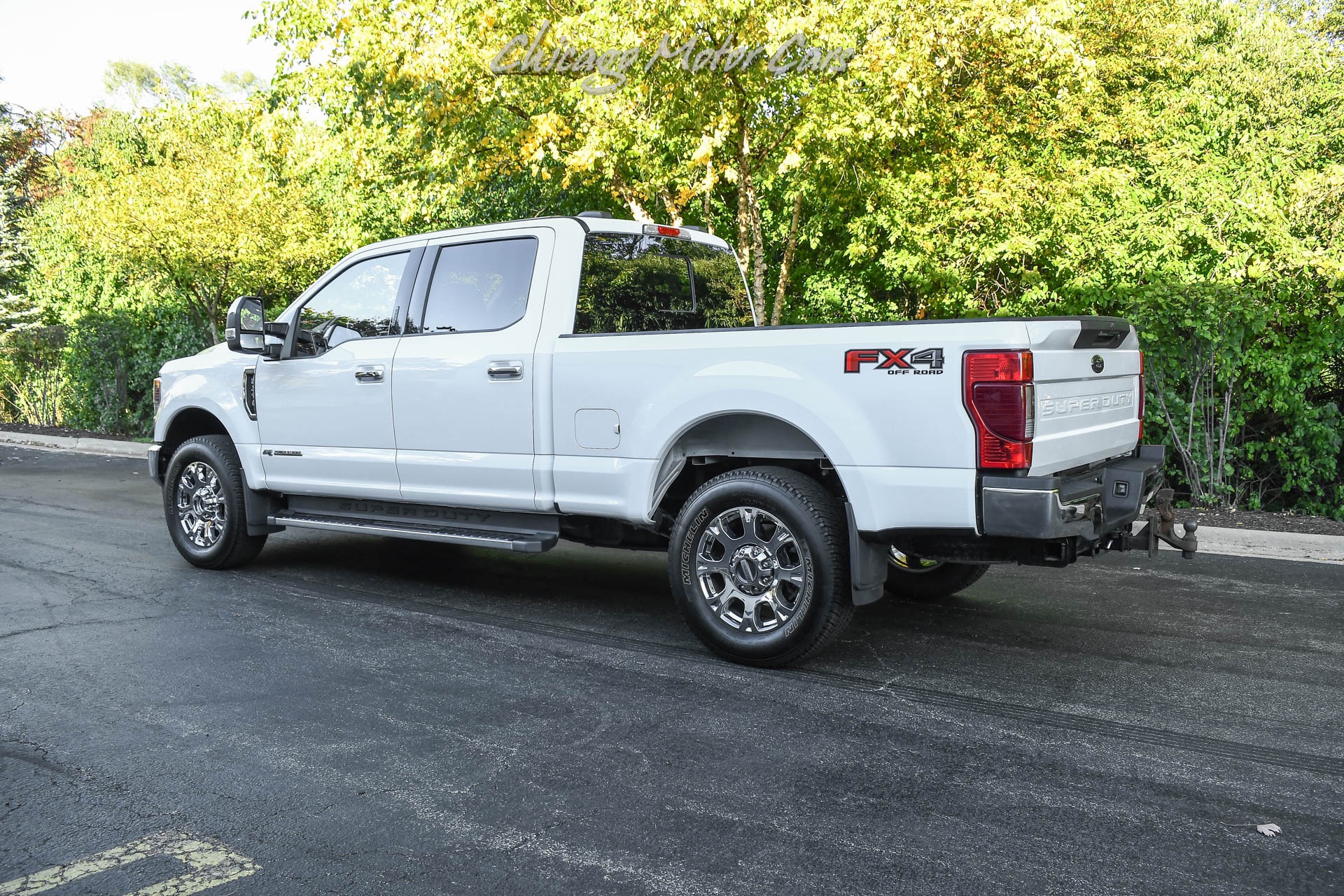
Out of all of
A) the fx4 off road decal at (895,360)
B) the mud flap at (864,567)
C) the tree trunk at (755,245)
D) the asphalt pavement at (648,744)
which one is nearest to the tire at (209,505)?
the asphalt pavement at (648,744)

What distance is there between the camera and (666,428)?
5457 mm

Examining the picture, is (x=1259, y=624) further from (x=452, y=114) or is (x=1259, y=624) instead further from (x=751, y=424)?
(x=452, y=114)

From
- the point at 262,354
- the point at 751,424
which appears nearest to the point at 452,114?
the point at 262,354

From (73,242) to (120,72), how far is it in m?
40.1

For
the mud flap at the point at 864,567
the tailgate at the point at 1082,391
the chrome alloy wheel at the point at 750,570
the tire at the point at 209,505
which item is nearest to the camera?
the tailgate at the point at 1082,391

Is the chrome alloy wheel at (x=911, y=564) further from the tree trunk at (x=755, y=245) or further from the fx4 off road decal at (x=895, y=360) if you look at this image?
the tree trunk at (x=755, y=245)

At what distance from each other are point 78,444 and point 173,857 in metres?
16.8

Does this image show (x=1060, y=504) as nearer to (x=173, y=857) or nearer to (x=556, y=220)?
(x=556, y=220)

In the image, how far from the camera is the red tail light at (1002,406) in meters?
4.45

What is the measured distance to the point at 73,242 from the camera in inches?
886

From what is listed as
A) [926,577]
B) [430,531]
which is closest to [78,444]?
[430,531]

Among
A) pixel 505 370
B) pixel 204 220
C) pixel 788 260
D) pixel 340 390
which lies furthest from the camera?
pixel 204 220

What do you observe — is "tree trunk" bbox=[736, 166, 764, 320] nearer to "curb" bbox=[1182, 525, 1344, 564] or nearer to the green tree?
"curb" bbox=[1182, 525, 1344, 564]

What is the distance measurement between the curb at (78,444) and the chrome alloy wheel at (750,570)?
13.7 metres
